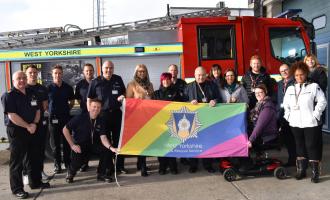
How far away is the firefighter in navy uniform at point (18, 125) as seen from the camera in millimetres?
5664

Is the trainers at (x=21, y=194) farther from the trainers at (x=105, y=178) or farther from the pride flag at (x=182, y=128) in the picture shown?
the pride flag at (x=182, y=128)

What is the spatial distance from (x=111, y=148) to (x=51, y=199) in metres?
1.15

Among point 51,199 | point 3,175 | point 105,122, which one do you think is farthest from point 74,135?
point 3,175

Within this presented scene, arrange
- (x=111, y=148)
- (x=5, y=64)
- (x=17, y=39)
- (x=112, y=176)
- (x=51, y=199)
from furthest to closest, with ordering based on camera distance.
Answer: (x=17, y=39)
(x=5, y=64)
(x=112, y=176)
(x=111, y=148)
(x=51, y=199)

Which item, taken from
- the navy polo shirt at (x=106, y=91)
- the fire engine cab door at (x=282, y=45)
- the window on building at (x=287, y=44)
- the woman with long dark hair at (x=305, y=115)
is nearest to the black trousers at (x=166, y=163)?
the navy polo shirt at (x=106, y=91)

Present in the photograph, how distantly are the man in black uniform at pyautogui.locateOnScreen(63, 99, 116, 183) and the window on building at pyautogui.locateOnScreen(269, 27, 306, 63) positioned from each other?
157 inches

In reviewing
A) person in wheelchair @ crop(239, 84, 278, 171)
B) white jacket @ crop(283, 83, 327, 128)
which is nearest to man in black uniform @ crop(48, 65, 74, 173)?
person in wheelchair @ crop(239, 84, 278, 171)

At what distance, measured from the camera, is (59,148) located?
276 inches

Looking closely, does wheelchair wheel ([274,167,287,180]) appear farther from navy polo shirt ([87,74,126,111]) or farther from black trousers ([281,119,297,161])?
navy polo shirt ([87,74,126,111])

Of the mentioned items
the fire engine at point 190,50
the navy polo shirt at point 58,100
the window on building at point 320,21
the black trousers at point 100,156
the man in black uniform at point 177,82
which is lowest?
the black trousers at point 100,156

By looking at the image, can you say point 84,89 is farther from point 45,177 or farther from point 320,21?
point 320,21

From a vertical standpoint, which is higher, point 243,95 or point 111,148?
point 243,95

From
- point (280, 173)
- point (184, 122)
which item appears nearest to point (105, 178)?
point (184, 122)

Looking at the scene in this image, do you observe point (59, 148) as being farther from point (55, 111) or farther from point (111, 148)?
point (111, 148)
